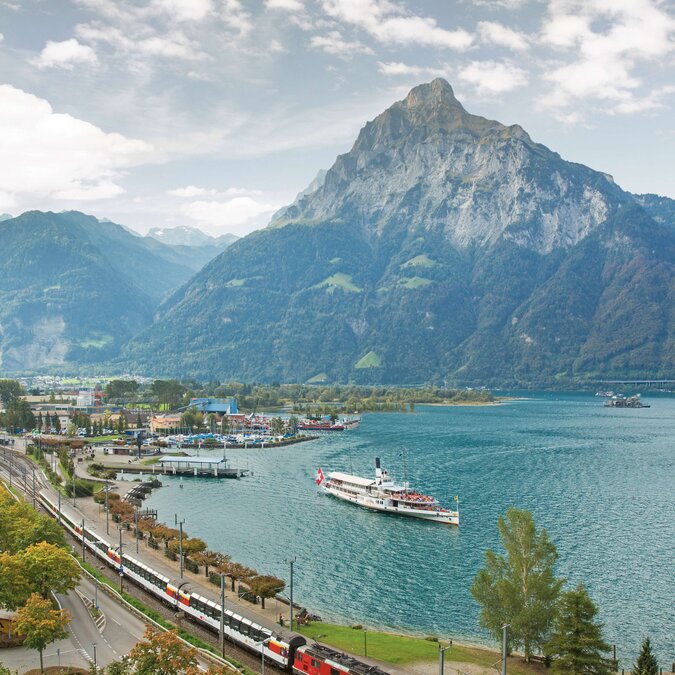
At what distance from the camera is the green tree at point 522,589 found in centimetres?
4944

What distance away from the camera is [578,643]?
44344mm

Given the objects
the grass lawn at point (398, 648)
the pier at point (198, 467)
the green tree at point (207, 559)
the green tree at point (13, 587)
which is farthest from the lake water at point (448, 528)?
the green tree at point (13, 587)

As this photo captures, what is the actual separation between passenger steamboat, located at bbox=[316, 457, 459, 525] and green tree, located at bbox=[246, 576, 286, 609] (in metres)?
42.2

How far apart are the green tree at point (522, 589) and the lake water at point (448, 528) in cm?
760

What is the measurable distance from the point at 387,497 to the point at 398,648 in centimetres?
5551

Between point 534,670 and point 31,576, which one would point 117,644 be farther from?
point 534,670

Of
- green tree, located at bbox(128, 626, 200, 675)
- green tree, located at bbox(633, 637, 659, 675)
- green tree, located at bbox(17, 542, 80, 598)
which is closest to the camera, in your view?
green tree, located at bbox(128, 626, 200, 675)

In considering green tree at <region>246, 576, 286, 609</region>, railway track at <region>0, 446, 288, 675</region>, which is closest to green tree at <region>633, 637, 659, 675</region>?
railway track at <region>0, 446, 288, 675</region>

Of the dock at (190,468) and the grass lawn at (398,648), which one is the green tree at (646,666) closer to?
the grass lawn at (398,648)

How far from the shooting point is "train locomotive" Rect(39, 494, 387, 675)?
4366 cm

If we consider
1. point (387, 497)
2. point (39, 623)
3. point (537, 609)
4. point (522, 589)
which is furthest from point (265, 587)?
point (387, 497)

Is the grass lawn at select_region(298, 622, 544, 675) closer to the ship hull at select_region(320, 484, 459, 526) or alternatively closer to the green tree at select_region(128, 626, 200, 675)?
the green tree at select_region(128, 626, 200, 675)

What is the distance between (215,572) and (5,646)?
73.4 feet

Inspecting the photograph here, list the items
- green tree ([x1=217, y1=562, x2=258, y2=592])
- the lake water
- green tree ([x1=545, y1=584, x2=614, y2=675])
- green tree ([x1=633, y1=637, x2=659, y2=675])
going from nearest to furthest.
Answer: green tree ([x1=633, y1=637, x2=659, y2=675])
green tree ([x1=545, y1=584, x2=614, y2=675])
green tree ([x1=217, y1=562, x2=258, y2=592])
the lake water
